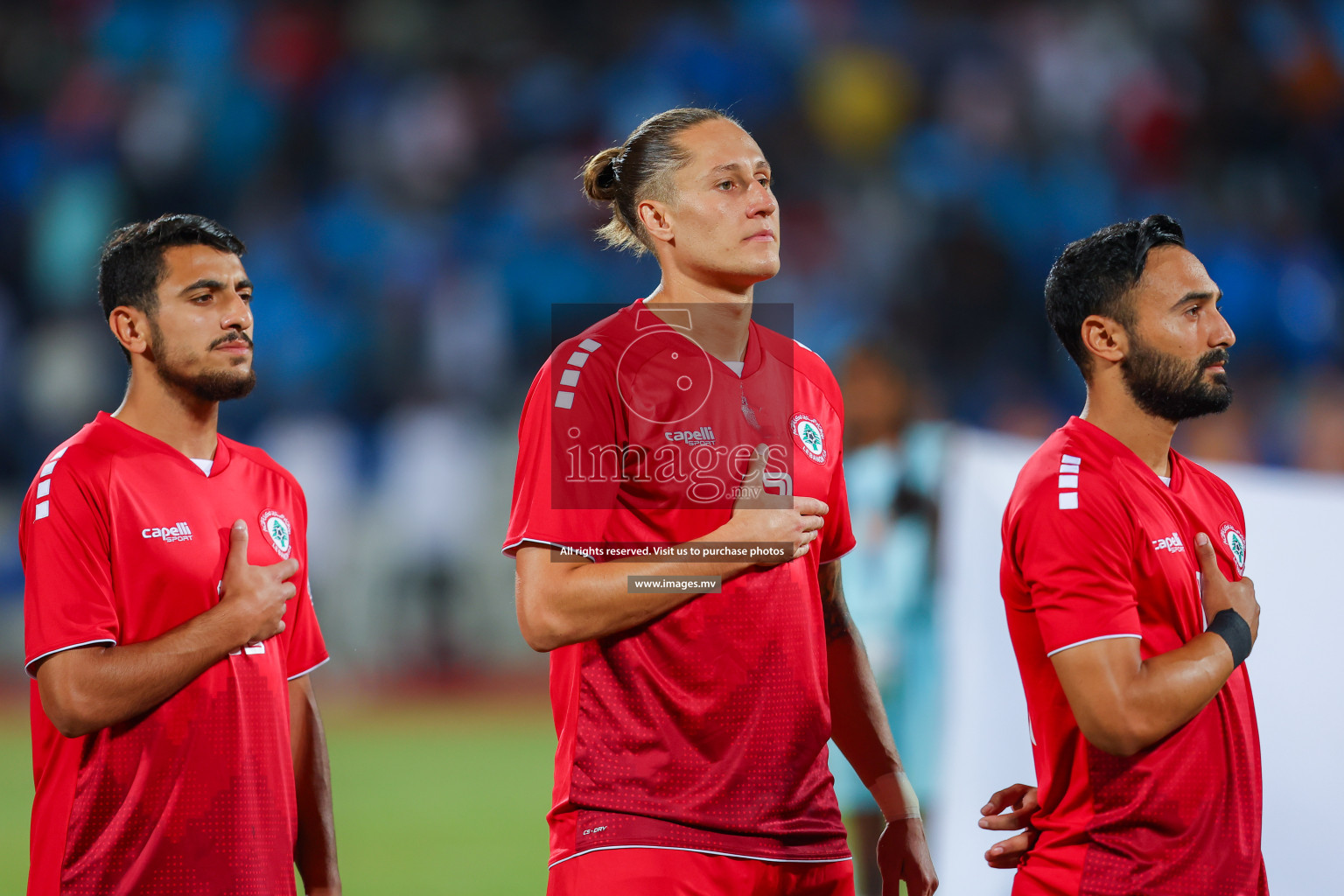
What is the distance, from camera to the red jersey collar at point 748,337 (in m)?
3.10

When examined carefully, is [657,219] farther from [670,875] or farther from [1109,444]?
[670,875]

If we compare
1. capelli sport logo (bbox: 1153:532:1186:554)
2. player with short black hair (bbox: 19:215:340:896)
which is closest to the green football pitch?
player with short black hair (bbox: 19:215:340:896)

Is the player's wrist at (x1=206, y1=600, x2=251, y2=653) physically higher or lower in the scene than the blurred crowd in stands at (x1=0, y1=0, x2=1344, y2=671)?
lower

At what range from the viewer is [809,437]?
317 cm

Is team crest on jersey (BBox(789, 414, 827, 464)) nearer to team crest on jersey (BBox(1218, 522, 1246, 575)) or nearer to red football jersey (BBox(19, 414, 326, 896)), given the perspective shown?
team crest on jersey (BBox(1218, 522, 1246, 575))

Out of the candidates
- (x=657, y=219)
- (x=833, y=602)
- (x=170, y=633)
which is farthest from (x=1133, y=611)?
(x=170, y=633)

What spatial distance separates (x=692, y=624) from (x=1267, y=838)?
1.92 meters

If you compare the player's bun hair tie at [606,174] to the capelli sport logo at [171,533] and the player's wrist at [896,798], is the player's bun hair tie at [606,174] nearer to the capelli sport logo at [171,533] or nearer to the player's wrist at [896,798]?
the capelli sport logo at [171,533]

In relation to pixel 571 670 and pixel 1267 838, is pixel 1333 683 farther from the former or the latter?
pixel 571 670

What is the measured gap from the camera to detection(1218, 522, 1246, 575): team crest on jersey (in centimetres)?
305

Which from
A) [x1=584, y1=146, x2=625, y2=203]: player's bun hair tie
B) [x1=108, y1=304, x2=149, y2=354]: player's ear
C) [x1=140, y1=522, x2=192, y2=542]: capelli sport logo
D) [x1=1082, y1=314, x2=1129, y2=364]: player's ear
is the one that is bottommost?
[x1=140, y1=522, x2=192, y2=542]: capelli sport logo

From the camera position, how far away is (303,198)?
13.5 metres


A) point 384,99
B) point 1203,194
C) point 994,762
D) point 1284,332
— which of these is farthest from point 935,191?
point 994,762

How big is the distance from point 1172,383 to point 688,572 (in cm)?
113
